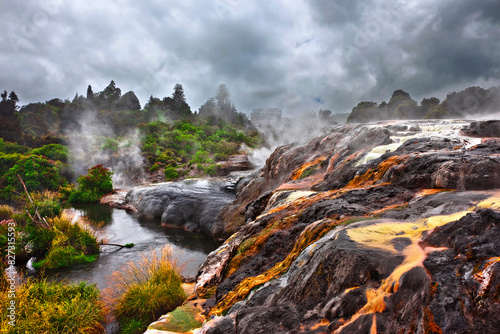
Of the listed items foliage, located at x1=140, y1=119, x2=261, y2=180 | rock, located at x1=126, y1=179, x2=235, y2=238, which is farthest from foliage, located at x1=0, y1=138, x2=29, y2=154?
rock, located at x1=126, y1=179, x2=235, y2=238

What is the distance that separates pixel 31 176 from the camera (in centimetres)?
2444

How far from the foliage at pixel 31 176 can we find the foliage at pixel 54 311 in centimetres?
2422

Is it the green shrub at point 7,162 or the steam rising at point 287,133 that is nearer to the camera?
the green shrub at point 7,162

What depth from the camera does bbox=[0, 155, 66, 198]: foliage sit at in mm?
24234

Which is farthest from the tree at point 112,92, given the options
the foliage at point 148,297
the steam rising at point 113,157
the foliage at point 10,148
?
the foliage at point 148,297

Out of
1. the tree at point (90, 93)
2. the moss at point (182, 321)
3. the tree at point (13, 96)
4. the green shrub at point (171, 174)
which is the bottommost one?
the moss at point (182, 321)

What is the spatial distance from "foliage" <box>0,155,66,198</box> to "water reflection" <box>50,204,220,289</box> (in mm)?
8547

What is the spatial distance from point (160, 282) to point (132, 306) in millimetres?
697

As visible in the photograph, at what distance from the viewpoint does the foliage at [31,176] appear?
24.2 metres

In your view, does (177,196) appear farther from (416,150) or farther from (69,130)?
(69,130)

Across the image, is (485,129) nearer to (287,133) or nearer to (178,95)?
(287,133)

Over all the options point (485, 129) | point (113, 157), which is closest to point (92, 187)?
point (113, 157)

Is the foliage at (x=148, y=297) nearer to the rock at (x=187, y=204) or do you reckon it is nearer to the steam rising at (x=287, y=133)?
the rock at (x=187, y=204)

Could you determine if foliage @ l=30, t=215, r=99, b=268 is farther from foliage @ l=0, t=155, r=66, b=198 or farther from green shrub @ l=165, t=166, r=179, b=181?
green shrub @ l=165, t=166, r=179, b=181
